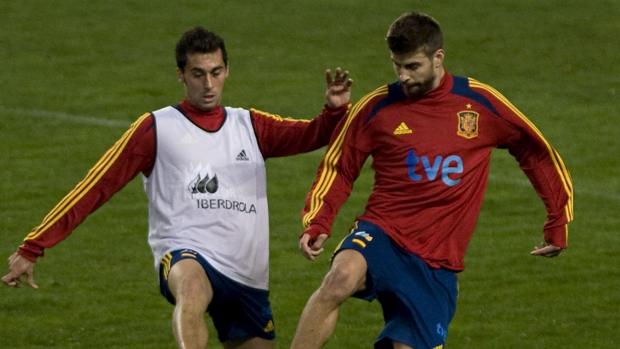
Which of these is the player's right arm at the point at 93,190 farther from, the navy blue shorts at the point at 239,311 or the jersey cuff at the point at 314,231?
the jersey cuff at the point at 314,231

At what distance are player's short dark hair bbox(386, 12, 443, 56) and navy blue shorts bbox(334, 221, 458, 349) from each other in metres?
0.97

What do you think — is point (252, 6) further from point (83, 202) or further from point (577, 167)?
point (83, 202)

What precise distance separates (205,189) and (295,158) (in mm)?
7648

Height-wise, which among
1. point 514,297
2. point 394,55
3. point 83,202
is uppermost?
point 394,55

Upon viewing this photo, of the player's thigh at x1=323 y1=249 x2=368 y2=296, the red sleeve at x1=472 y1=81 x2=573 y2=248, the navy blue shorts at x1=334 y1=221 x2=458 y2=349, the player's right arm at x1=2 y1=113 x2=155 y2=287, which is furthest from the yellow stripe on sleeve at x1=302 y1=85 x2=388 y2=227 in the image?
the player's right arm at x1=2 y1=113 x2=155 y2=287

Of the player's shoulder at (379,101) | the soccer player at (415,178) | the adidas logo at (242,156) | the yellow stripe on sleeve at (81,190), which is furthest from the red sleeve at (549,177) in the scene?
the yellow stripe on sleeve at (81,190)

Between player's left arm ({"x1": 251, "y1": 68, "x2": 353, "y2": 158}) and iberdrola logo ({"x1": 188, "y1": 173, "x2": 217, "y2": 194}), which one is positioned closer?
iberdrola logo ({"x1": 188, "y1": 173, "x2": 217, "y2": 194})

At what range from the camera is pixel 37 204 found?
53.4 feet

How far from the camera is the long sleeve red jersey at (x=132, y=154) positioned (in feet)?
33.1

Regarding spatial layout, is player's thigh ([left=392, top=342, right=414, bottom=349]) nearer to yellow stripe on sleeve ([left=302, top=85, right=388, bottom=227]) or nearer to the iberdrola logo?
yellow stripe on sleeve ([left=302, top=85, right=388, bottom=227])

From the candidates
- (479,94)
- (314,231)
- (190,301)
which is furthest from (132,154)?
(479,94)

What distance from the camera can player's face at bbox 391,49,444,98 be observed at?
990 cm

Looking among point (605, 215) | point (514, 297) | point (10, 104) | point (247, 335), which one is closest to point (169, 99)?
point (10, 104)

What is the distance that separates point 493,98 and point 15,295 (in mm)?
5154
